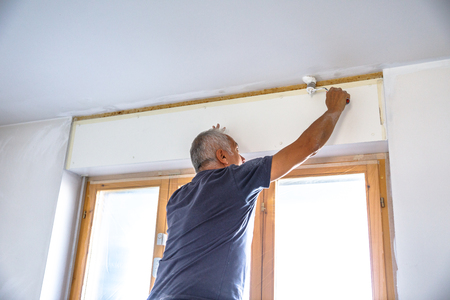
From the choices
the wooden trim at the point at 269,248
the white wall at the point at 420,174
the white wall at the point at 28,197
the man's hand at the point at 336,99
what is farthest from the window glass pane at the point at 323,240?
the white wall at the point at 28,197

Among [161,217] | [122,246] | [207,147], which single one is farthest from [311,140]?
[122,246]

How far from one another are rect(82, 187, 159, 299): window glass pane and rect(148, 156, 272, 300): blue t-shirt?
0.81 m

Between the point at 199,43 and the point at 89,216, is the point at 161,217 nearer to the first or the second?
the point at 89,216

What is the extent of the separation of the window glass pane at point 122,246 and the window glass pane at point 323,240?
817mm

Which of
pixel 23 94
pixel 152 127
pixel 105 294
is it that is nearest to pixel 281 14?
pixel 152 127

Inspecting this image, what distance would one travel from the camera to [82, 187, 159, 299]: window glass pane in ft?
7.82

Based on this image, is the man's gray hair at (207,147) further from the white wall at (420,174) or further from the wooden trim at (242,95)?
the white wall at (420,174)

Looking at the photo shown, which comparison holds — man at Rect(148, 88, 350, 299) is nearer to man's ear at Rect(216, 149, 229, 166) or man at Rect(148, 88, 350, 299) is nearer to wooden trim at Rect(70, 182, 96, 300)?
man's ear at Rect(216, 149, 229, 166)

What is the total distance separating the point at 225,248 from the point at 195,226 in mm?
150

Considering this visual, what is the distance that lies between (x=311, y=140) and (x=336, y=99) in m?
0.37

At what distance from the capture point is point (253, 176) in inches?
60.2

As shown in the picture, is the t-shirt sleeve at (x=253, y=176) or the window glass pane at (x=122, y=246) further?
the window glass pane at (x=122, y=246)

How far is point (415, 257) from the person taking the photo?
5.40 ft

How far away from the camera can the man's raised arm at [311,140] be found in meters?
1.57
